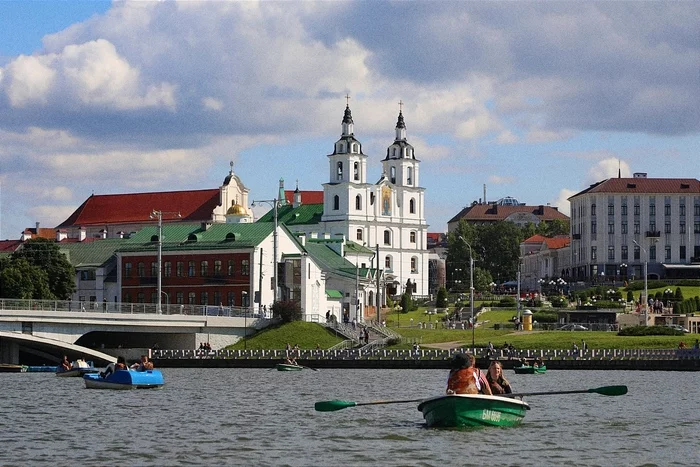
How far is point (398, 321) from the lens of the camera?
142625 millimetres

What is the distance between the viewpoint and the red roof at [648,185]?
191m

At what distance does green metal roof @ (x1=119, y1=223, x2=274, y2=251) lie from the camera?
132000 millimetres

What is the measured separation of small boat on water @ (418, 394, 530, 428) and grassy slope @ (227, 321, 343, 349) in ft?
226

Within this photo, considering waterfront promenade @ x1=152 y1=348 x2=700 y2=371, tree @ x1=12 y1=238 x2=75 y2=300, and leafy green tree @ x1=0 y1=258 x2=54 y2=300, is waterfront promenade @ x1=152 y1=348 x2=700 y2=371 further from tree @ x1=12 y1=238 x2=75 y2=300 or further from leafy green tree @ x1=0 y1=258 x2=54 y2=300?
tree @ x1=12 y1=238 x2=75 y2=300

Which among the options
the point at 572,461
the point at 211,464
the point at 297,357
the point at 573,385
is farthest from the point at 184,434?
the point at 297,357

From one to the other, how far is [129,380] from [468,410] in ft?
103

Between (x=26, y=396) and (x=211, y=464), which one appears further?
(x=26, y=396)

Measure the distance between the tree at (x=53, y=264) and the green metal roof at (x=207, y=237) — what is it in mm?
6359

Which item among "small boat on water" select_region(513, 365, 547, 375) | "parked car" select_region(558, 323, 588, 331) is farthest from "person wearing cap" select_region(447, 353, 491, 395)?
"parked car" select_region(558, 323, 588, 331)

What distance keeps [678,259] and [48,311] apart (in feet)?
375

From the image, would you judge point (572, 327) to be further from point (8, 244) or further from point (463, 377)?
point (8, 244)

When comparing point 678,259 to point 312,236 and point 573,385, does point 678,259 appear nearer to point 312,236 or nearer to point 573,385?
Result: point 312,236

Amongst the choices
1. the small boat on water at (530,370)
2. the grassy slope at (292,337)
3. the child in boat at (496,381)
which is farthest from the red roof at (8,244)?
the child in boat at (496,381)

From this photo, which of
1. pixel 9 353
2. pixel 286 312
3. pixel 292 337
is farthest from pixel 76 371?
pixel 286 312
